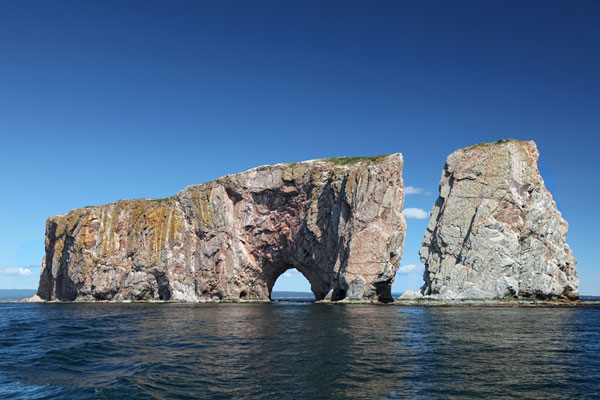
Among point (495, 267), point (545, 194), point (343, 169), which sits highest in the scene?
point (343, 169)

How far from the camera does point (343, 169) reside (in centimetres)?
7569

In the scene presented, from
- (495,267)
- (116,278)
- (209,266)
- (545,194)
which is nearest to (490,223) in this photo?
(495,267)

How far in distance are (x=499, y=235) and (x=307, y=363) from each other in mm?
53084

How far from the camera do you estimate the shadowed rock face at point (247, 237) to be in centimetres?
6962

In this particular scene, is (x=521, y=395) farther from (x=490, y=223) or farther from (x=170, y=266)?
(x=170, y=266)

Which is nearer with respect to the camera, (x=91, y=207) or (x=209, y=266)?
(x=209, y=266)

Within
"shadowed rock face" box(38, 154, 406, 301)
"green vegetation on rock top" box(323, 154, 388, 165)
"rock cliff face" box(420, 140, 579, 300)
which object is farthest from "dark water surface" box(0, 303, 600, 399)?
"green vegetation on rock top" box(323, 154, 388, 165)

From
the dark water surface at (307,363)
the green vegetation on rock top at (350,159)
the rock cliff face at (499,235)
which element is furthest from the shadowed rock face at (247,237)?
the dark water surface at (307,363)

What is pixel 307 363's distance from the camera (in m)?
19.2

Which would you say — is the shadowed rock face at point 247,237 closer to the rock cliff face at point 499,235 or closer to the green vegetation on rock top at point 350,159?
the green vegetation on rock top at point 350,159

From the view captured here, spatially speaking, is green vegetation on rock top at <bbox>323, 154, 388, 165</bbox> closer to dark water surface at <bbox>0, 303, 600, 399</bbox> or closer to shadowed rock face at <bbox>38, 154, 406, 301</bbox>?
shadowed rock face at <bbox>38, 154, 406, 301</bbox>

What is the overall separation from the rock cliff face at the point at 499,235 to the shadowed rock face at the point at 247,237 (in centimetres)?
830

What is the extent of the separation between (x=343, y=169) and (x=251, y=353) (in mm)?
56441

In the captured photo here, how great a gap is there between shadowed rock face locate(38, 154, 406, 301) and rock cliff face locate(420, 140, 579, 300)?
8299 millimetres
